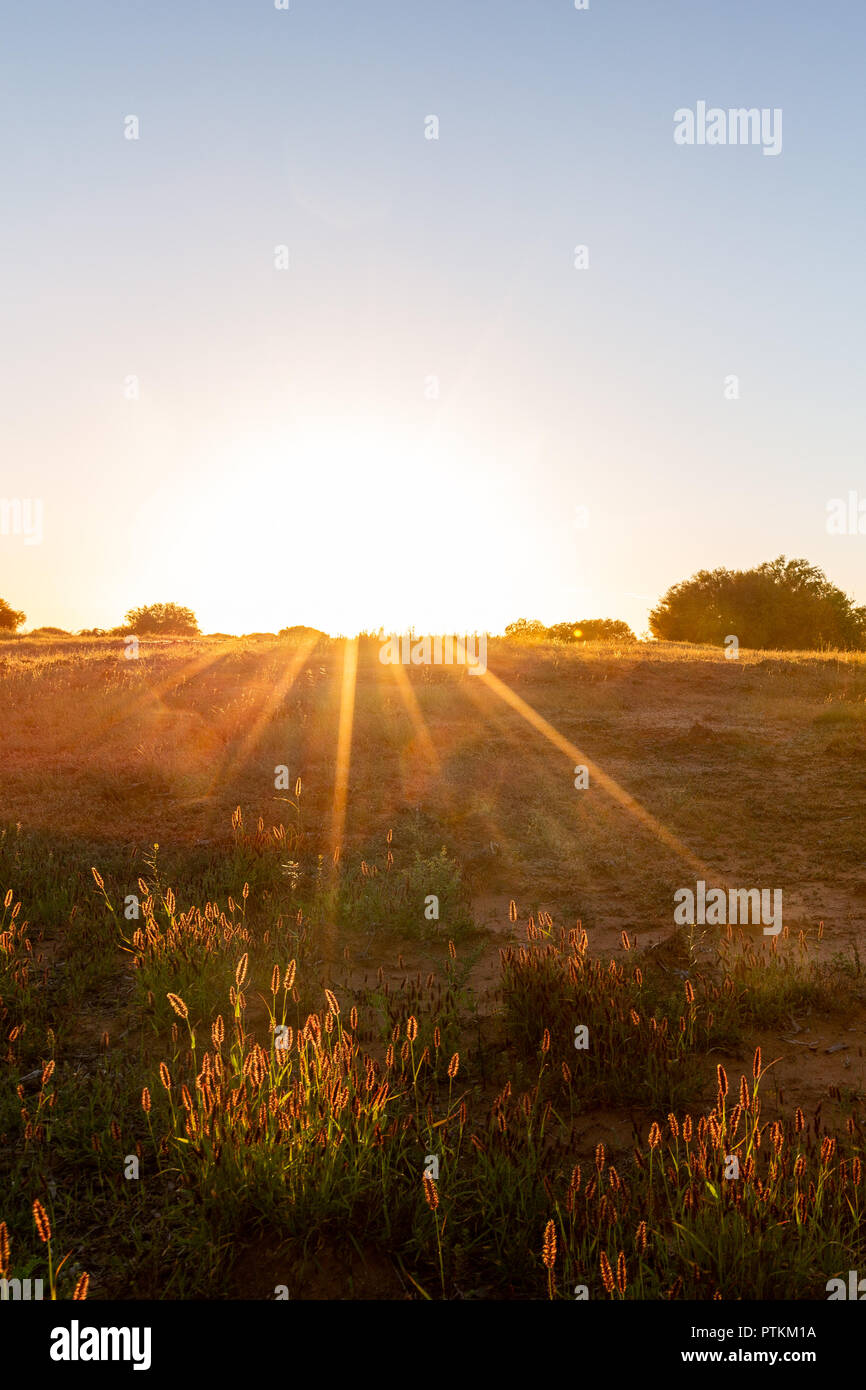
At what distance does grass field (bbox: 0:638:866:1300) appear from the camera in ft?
10.6

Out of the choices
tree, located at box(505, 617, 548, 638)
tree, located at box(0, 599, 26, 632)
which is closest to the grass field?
tree, located at box(505, 617, 548, 638)

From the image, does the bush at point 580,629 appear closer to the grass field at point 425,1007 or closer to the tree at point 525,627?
the tree at point 525,627

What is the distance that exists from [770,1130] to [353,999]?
2.89 m

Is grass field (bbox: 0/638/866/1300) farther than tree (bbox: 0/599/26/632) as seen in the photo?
No

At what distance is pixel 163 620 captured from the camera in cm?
4794

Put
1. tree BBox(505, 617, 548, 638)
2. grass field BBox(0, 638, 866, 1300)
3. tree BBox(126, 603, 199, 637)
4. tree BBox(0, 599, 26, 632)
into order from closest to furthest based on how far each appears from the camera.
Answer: grass field BBox(0, 638, 866, 1300), tree BBox(505, 617, 548, 638), tree BBox(126, 603, 199, 637), tree BBox(0, 599, 26, 632)

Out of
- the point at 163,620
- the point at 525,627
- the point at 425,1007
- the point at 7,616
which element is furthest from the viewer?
the point at 7,616

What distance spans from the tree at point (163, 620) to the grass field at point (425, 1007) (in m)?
32.2

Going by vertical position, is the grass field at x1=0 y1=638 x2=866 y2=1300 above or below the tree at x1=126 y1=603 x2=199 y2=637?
below

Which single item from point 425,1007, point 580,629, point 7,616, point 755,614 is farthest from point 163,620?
point 425,1007

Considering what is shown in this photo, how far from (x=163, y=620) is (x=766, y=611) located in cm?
3516

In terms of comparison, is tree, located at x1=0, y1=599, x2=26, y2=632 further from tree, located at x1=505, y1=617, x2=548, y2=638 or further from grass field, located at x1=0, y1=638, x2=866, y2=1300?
grass field, located at x1=0, y1=638, x2=866, y2=1300

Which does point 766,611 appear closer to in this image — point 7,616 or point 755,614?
point 755,614

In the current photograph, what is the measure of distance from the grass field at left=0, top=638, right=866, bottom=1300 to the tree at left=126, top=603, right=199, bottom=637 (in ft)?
106
